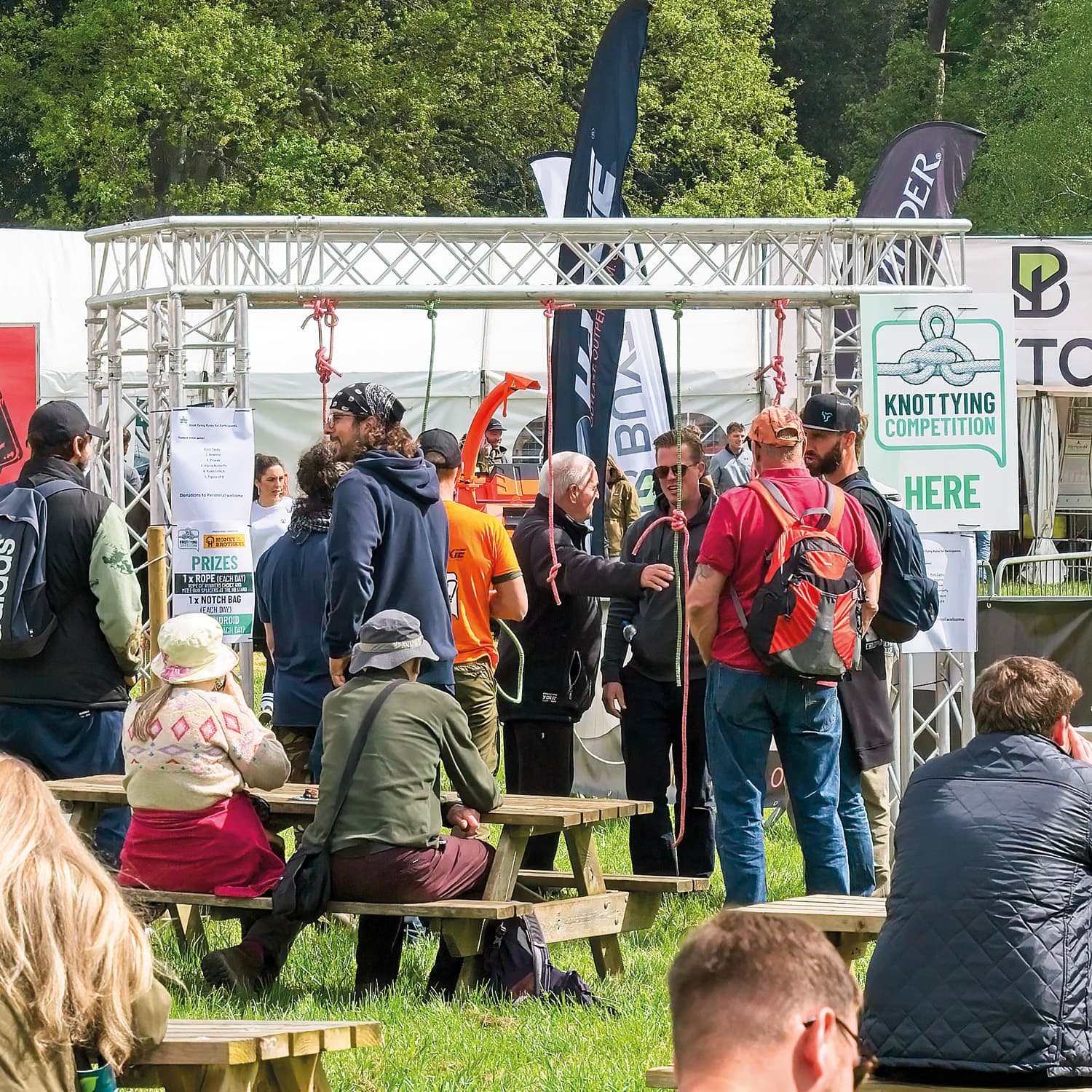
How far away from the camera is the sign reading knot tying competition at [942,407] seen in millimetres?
8289

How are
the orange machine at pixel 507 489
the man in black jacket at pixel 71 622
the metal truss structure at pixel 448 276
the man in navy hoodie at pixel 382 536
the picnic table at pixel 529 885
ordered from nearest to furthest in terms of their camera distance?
the picnic table at pixel 529 885 < the man in navy hoodie at pixel 382 536 < the man in black jacket at pixel 71 622 < the metal truss structure at pixel 448 276 < the orange machine at pixel 507 489

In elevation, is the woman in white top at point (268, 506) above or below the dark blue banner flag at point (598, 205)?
below

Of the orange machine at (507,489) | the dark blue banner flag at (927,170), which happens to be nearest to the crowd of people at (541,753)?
the orange machine at (507,489)

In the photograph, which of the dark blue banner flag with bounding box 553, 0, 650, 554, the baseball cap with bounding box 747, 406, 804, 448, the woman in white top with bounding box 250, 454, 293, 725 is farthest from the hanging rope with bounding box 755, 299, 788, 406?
the baseball cap with bounding box 747, 406, 804, 448

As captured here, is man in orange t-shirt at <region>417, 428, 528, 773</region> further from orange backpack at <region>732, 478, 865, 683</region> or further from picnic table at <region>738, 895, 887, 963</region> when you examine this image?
picnic table at <region>738, 895, 887, 963</region>

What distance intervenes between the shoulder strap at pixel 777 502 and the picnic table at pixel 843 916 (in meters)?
1.33

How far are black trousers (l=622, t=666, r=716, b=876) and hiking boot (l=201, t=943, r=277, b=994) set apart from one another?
208 centimetres

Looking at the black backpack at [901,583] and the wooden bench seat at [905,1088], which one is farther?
the black backpack at [901,583]

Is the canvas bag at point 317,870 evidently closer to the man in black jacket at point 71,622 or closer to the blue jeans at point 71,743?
the blue jeans at point 71,743

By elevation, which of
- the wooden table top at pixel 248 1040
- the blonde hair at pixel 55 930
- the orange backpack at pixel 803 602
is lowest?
the wooden table top at pixel 248 1040

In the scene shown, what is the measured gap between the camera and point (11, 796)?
2732mm

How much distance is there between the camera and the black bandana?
20.4 ft

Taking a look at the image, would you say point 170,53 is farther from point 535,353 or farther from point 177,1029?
point 177,1029

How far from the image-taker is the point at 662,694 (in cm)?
737
